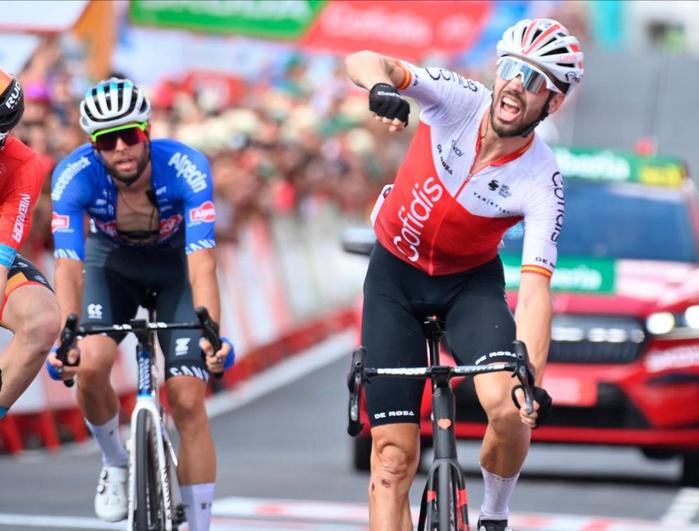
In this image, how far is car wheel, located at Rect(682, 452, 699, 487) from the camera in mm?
12391

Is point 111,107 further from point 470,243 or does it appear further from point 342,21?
point 342,21

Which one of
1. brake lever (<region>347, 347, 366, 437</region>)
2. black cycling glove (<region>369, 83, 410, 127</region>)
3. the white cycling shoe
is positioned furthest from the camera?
the white cycling shoe

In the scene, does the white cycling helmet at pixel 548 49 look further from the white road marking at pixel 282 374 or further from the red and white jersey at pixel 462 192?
the white road marking at pixel 282 374

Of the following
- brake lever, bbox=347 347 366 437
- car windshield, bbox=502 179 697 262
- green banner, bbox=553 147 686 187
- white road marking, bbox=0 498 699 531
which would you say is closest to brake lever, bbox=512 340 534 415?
brake lever, bbox=347 347 366 437

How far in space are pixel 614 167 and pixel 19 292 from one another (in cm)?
672

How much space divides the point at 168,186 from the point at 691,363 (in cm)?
452

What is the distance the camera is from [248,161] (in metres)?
18.3

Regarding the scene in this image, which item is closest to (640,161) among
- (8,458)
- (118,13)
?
(8,458)

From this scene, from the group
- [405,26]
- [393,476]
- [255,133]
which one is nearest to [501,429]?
[393,476]

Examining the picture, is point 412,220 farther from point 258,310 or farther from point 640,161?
point 258,310

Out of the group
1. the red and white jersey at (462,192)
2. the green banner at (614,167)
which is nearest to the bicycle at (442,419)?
the red and white jersey at (462,192)

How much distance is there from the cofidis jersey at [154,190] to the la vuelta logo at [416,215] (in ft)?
3.83

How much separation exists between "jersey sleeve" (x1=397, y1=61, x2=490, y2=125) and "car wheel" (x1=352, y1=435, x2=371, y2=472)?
5.30 meters

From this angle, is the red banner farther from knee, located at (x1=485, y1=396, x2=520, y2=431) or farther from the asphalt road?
knee, located at (x1=485, y1=396, x2=520, y2=431)
